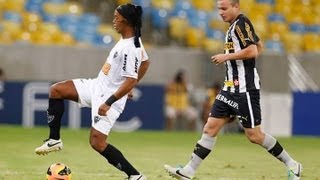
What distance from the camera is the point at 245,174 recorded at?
12.9 meters

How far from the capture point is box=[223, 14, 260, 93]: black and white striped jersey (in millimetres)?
10906

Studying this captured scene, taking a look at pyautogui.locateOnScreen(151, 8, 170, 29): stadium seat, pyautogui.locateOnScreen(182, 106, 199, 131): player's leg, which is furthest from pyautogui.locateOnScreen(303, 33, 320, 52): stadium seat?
pyautogui.locateOnScreen(182, 106, 199, 131): player's leg

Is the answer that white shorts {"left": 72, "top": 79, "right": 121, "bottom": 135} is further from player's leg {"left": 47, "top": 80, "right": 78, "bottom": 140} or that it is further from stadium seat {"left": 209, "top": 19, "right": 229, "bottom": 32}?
stadium seat {"left": 209, "top": 19, "right": 229, "bottom": 32}

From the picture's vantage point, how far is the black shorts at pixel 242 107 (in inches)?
434

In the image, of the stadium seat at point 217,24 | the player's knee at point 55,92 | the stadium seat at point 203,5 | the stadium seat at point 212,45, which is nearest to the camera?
the player's knee at point 55,92

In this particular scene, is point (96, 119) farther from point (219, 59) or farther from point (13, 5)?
point (13, 5)

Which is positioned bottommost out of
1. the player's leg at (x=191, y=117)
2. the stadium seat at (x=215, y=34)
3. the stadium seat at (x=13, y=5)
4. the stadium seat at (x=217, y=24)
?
the player's leg at (x=191, y=117)

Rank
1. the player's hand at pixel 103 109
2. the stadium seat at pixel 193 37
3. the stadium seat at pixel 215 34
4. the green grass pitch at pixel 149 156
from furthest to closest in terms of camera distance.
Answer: the stadium seat at pixel 215 34
the stadium seat at pixel 193 37
the green grass pitch at pixel 149 156
the player's hand at pixel 103 109

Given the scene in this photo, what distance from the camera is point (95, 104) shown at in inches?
413

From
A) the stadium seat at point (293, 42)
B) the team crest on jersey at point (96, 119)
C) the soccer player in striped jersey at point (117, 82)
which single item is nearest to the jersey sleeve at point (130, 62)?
the soccer player in striped jersey at point (117, 82)

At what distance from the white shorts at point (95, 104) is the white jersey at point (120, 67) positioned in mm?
86

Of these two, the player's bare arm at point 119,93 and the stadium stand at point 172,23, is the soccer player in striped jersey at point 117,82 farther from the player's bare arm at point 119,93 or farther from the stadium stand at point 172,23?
the stadium stand at point 172,23

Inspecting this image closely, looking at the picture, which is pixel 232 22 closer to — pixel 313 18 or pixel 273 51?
pixel 273 51

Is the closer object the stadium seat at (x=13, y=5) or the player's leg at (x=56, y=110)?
the player's leg at (x=56, y=110)
